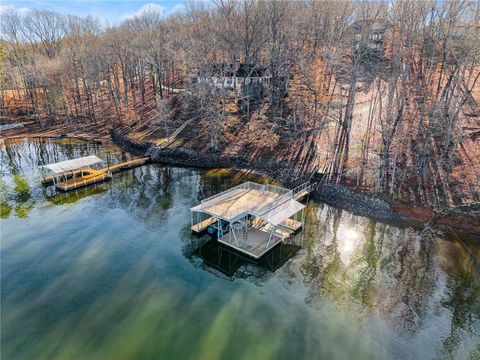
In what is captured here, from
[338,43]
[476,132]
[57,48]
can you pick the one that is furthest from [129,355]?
[57,48]

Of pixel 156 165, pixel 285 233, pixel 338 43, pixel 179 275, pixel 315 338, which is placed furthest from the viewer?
pixel 338 43

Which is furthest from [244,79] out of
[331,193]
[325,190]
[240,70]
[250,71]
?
[331,193]

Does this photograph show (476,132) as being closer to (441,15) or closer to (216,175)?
(441,15)

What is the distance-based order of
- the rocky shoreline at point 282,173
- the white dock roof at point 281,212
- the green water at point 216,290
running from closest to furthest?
1. the green water at point 216,290
2. the white dock roof at point 281,212
3. the rocky shoreline at point 282,173

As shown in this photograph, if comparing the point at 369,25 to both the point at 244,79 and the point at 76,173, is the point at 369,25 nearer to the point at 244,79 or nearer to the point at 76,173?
the point at 244,79

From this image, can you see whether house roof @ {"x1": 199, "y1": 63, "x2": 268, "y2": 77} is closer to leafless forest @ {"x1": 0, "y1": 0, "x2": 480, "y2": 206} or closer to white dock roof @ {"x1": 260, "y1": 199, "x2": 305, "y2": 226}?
leafless forest @ {"x1": 0, "y1": 0, "x2": 480, "y2": 206}

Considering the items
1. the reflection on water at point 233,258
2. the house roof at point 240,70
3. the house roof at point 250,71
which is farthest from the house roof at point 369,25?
the reflection on water at point 233,258

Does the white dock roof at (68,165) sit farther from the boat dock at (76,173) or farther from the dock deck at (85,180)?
the dock deck at (85,180)
